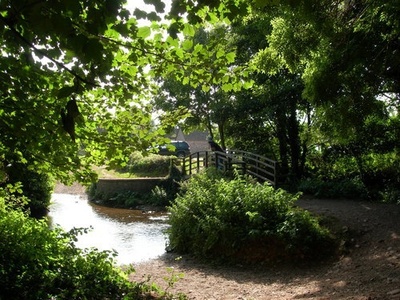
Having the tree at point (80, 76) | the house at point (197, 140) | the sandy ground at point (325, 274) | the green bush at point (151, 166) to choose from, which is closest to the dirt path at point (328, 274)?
the sandy ground at point (325, 274)

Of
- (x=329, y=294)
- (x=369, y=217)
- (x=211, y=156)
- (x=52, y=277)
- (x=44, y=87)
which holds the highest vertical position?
(x=211, y=156)

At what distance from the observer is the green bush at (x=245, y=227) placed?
808 centimetres

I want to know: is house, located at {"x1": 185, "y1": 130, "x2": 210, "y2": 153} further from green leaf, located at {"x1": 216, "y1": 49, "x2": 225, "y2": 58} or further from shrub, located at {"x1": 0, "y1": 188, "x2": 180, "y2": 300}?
green leaf, located at {"x1": 216, "y1": 49, "x2": 225, "y2": 58}

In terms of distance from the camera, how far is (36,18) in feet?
5.91

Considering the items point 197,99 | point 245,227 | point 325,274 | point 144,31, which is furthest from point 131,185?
point 144,31

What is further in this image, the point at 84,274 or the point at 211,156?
the point at 211,156

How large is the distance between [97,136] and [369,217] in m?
7.09

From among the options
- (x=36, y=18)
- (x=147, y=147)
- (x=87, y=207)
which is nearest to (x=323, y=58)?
(x=147, y=147)

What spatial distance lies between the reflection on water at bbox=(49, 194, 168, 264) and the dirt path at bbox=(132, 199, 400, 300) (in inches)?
73.7

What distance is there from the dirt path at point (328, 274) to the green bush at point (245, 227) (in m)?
0.44

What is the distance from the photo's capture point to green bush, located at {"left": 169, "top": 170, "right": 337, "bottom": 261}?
808 cm

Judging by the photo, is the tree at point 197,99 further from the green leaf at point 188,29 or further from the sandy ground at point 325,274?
the green leaf at point 188,29

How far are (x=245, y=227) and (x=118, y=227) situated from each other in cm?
771

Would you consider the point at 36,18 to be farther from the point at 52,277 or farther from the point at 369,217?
the point at 369,217
